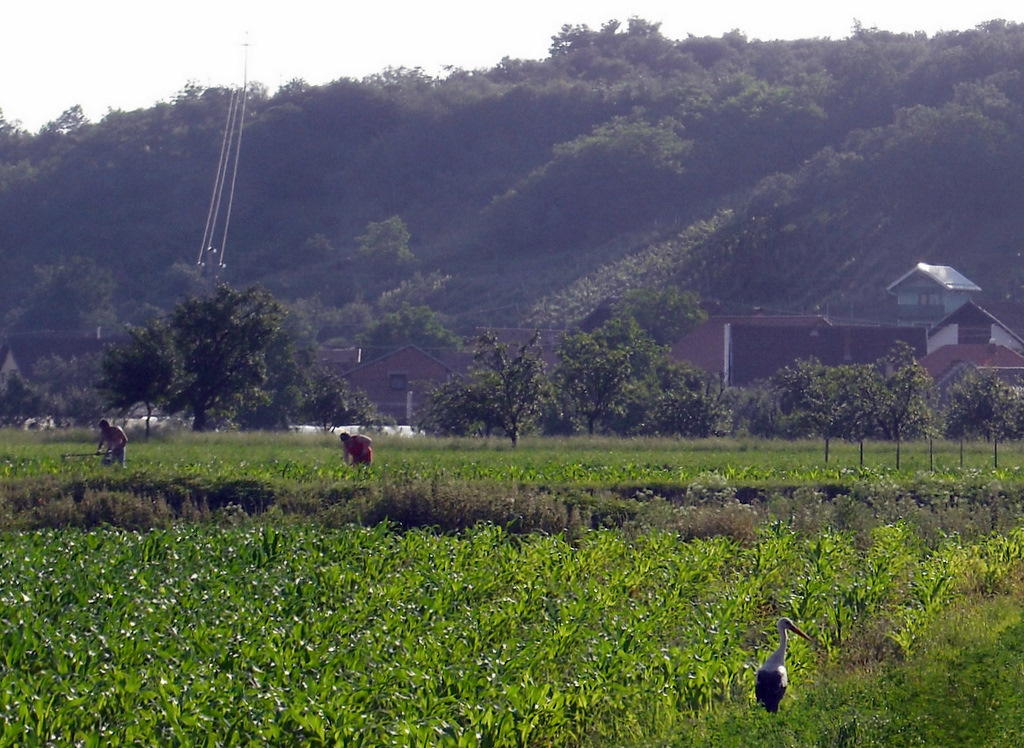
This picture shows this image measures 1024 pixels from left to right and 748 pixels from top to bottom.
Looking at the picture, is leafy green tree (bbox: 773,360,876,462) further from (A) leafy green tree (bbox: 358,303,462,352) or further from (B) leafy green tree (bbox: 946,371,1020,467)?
(A) leafy green tree (bbox: 358,303,462,352)

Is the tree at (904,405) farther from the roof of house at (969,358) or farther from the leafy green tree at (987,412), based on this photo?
the roof of house at (969,358)

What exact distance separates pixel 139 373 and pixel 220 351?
8.34ft

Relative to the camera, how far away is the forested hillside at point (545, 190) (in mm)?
77438

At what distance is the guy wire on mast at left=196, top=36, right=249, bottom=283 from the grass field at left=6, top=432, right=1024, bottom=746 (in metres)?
73.7

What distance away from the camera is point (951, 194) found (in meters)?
77.6

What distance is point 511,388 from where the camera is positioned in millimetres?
35594

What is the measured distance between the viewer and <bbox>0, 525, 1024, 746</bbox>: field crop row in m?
8.00

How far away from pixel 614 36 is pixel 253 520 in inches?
5360

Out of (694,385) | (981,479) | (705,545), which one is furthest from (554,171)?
(705,545)

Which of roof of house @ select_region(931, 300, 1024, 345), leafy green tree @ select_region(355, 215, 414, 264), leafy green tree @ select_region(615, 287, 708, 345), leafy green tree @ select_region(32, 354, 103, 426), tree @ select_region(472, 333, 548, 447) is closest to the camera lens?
tree @ select_region(472, 333, 548, 447)

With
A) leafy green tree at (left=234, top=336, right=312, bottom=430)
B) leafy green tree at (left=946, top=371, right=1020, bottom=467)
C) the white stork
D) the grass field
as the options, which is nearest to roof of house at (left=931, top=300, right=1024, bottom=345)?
leafy green tree at (left=946, top=371, right=1020, bottom=467)

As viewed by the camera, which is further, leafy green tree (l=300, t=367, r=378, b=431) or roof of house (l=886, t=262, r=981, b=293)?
roof of house (l=886, t=262, r=981, b=293)

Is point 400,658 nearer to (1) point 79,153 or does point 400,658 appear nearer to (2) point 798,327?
(2) point 798,327

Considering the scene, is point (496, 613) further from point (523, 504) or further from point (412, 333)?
point (412, 333)
